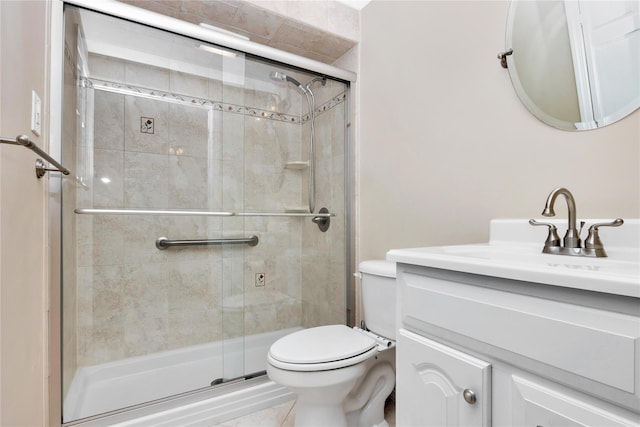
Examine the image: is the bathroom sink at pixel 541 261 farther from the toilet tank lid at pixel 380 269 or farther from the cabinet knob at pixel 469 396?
the toilet tank lid at pixel 380 269

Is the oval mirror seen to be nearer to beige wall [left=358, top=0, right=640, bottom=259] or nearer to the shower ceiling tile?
beige wall [left=358, top=0, right=640, bottom=259]

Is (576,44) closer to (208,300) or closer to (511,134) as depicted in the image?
(511,134)

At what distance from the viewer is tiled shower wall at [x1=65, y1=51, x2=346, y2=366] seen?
1.73 meters

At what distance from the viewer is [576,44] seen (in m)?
0.98

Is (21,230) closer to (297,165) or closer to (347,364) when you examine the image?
(347,364)

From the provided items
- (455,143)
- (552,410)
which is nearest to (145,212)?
(455,143)

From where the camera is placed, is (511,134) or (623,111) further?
(511,134)

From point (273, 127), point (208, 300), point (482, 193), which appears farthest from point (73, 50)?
point (482, 193)

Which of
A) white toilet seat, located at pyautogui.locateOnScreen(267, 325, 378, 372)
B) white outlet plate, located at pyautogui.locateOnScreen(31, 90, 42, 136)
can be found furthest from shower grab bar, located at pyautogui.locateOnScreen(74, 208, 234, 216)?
white toilet seat, located at pyautogui.locateOnScreen(267, 325, 378, 372)

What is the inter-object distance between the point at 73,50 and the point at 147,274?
1.19 metres

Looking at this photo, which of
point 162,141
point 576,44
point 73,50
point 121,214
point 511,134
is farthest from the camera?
point 162,141

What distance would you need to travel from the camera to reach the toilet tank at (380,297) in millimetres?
1353

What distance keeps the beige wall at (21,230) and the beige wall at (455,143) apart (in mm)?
1398

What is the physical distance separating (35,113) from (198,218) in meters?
0.93
